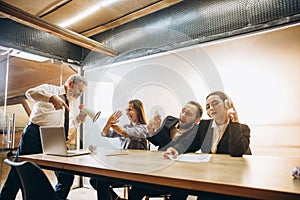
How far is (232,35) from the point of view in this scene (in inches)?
87.2

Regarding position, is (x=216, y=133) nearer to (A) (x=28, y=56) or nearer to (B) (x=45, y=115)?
(B) (x=45, y=115)

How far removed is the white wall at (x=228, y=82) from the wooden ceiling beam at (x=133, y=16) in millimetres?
537

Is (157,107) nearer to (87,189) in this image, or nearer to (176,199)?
(176,199)

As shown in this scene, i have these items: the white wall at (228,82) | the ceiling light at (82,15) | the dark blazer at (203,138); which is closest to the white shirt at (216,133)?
the dark blazer at (203,138)

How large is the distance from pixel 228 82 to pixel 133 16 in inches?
64.0

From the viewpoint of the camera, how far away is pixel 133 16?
283cm

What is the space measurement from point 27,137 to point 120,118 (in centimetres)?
89

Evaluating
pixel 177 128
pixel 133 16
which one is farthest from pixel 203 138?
pixel 133 16

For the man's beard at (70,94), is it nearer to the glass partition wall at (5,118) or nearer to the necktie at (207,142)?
the glass partition wall at (5,118)

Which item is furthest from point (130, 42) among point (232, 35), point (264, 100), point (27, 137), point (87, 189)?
point (87, 189)

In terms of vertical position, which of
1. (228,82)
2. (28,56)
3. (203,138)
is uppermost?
(28,56)

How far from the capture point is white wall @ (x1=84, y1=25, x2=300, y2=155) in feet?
6.57

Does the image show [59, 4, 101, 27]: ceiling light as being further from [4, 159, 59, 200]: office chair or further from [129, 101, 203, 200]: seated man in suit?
[4, 159, 59, 200]: office chair

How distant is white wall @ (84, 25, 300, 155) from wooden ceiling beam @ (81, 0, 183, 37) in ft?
1.76
